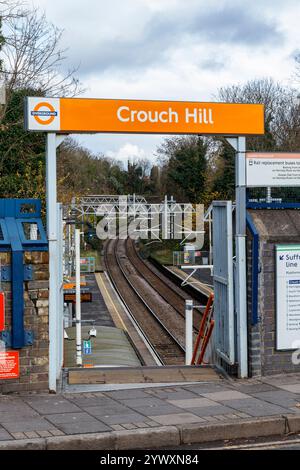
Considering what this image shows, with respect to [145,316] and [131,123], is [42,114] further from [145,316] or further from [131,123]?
[145,316]

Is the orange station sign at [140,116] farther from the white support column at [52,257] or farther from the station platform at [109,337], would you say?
the station platform at [109,337]

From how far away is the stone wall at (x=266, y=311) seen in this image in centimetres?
1048

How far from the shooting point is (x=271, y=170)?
34.7ft

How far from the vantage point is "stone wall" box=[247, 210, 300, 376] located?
413 inches

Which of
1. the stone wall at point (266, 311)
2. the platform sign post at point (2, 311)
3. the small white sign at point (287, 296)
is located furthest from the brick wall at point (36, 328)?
the small white sign at point (287, 296)

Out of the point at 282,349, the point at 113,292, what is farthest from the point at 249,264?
the point at 113,292

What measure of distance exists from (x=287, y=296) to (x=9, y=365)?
13.7 ft

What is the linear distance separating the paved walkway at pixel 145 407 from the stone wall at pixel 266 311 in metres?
0.30

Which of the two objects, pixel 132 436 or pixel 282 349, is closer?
pixel 132 436

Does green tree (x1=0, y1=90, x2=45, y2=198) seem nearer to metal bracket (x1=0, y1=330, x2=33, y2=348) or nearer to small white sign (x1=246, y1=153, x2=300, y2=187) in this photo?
small white sign (x1=246, y1=153, x2=300, y2=187)

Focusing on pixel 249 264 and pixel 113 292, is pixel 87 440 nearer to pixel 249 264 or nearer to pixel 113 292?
pixel 249 264

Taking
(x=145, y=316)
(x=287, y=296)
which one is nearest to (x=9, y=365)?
(x=287, y=296)

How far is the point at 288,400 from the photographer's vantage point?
905cm
